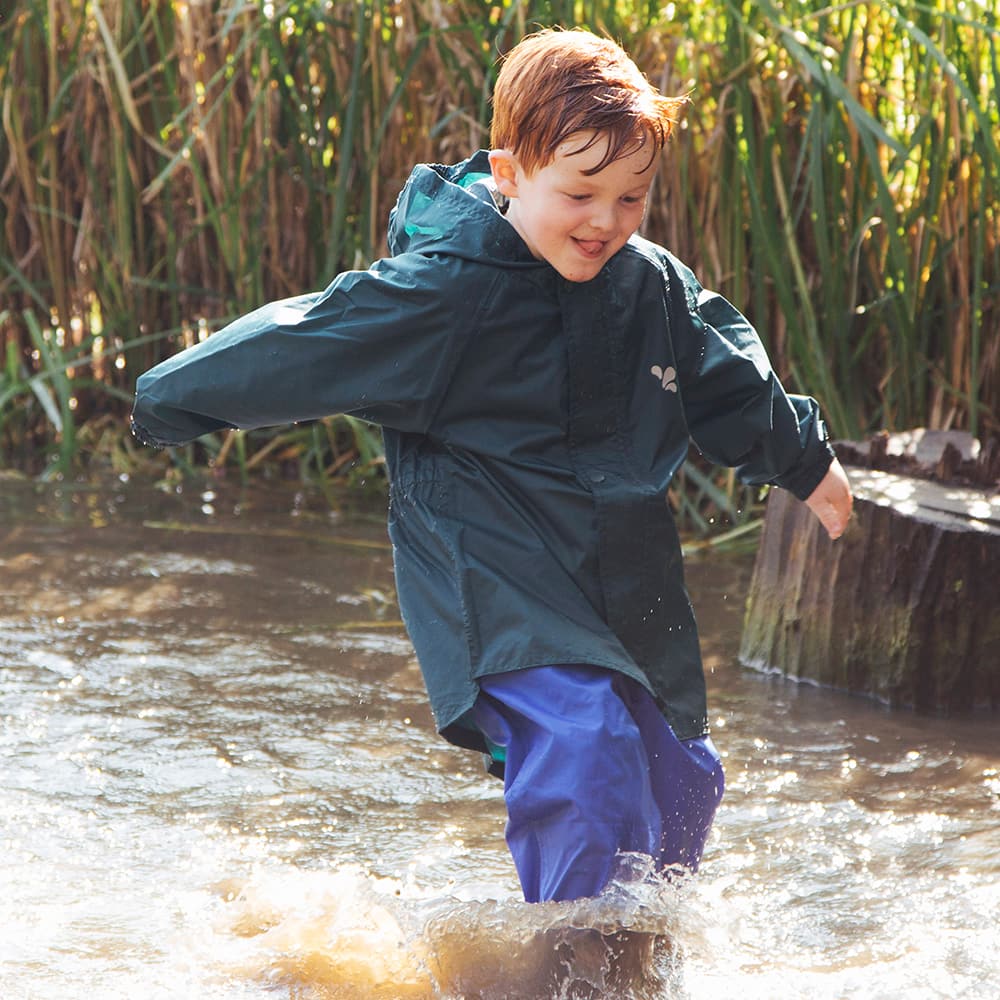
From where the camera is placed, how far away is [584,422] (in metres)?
2.08

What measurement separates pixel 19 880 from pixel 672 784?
1.02 meters

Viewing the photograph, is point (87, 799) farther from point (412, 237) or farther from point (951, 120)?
point (951, 120)

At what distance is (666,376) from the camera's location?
7.03 feet

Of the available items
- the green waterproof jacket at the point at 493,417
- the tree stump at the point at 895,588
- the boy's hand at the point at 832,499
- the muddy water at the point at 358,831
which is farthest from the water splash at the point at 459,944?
the tree stump at the point at 895,588

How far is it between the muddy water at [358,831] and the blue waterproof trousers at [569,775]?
7cm

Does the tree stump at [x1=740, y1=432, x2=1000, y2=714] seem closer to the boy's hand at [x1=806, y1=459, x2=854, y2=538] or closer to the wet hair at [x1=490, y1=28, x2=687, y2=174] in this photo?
the boy's hand at [x1=806, y1=459, x2=854, y2=538]

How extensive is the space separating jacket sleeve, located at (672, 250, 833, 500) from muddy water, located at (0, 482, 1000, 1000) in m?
0.64

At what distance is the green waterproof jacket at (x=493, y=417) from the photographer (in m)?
1.99

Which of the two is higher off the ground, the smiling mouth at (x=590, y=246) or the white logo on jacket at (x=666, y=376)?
the smiling mouth at (x=590, y=246)

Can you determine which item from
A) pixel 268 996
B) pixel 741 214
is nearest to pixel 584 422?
pixel 268 996

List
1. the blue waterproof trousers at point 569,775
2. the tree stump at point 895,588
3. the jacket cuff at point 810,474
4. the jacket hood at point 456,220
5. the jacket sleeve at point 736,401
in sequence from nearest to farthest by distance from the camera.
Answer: the blue waterproof trousers at point 569,775 < the jacket hood at point 456,220 < the jacket sleeve at point 736,401 < the jacket cuff at point 810,474 < the tree stump at point 895,588

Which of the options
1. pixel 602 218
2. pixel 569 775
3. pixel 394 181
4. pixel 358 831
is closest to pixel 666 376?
pixel 602 218

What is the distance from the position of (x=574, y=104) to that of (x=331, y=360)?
1.46 feet

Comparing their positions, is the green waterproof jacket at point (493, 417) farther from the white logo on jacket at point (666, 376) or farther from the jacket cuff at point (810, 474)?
the jacket cuff at point (810, 474)
